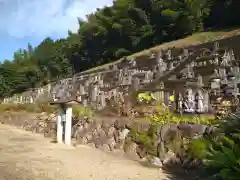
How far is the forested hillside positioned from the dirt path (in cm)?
3950

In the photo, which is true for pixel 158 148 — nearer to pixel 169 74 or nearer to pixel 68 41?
pixel 169 74

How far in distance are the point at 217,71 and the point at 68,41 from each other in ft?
181

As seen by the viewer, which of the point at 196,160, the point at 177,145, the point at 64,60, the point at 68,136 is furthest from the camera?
the point at 64,60

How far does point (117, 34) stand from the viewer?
57344 millimetres

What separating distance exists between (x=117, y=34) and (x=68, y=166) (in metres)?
49.7

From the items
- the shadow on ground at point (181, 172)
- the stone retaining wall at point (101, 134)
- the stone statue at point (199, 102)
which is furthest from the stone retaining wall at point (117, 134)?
the stone statue at point (199, 102)

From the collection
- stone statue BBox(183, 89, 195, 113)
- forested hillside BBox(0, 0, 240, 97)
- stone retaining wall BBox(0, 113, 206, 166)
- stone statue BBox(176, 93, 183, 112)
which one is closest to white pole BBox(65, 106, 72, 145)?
stone retaining wall BBox(0, 113, 206, 166)

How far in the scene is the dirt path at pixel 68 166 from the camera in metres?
8.00

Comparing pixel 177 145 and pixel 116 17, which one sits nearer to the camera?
pixel 177 145

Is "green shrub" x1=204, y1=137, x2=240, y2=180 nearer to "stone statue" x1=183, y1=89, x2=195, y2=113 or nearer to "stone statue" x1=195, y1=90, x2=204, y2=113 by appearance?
"stone statue" x1=195, y1=90, x2=204, y2=113

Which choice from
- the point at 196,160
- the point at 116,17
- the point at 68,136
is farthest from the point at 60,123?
the point at 116,17

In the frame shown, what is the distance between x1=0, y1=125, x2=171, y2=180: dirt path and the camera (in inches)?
315

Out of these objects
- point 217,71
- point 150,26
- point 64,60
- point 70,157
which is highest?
point 150,26

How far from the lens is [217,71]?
55.9 ft
